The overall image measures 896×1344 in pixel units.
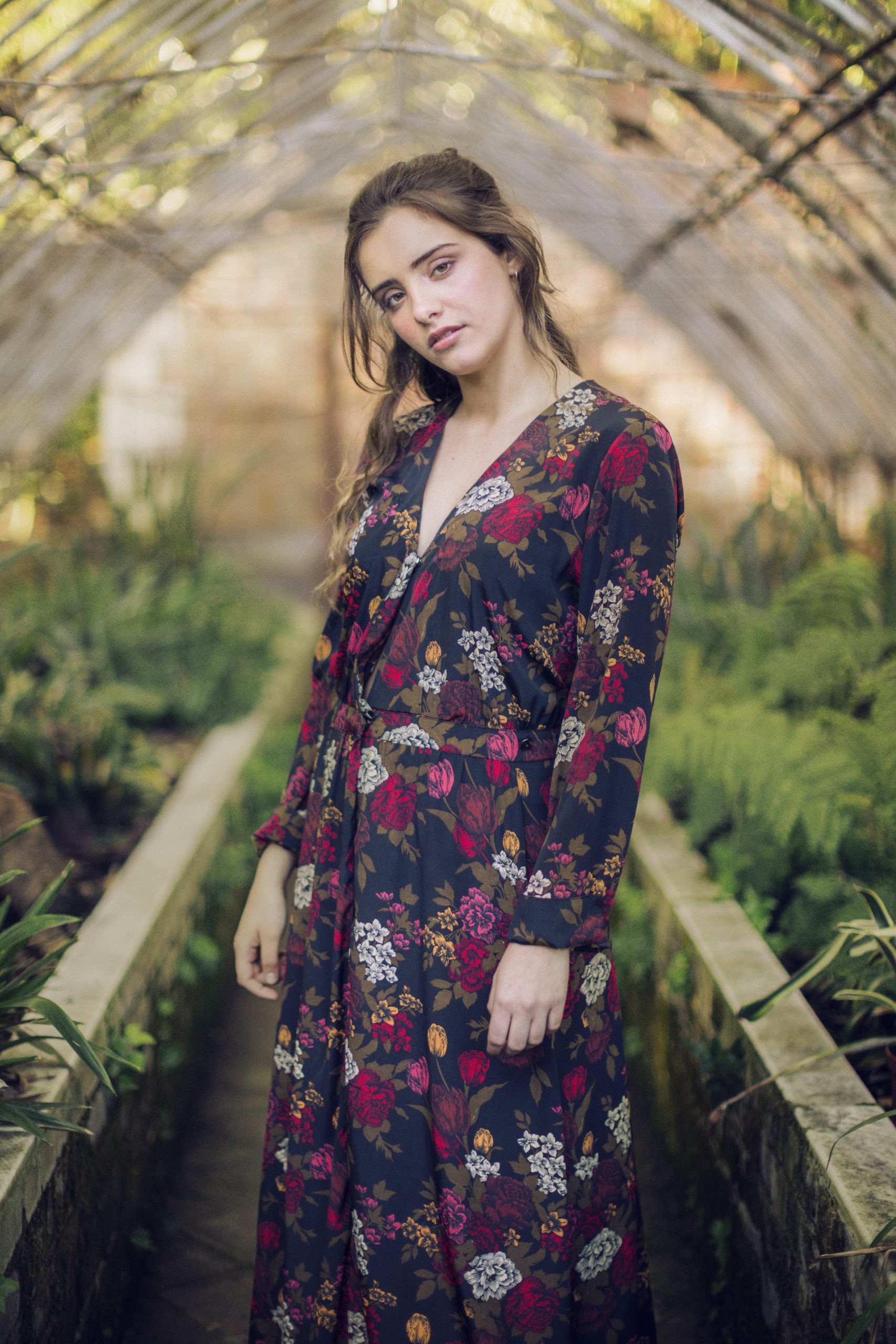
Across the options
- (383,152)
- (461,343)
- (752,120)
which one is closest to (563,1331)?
(461,343)

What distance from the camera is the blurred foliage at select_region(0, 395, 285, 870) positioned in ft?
10.9

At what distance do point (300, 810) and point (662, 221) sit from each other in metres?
4.14

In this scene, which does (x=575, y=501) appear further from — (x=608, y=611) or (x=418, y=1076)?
(x=418, y=1076)

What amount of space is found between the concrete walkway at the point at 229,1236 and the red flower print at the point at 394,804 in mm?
1191

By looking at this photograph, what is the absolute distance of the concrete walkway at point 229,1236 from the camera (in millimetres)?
2012

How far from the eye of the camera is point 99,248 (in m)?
4.29

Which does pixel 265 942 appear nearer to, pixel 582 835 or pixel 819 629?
pixel 582 835

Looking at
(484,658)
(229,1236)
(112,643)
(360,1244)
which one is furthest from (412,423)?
(112,643)

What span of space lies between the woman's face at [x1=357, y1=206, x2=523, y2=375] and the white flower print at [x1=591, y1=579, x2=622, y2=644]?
0.37 m

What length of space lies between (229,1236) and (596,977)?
4.46ft

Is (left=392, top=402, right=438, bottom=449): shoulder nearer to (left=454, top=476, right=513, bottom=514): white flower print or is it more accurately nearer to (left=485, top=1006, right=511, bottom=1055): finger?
(left=454, top=476, right=513, bottom=514): white flower print

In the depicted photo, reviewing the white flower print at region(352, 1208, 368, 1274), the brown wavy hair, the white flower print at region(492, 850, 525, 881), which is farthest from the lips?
the white flower print at region(352, 1208, 368, 1274)

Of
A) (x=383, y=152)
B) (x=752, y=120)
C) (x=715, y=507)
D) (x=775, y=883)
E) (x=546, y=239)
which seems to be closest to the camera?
(x=775, y=883)

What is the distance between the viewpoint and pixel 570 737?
129 centimetres
